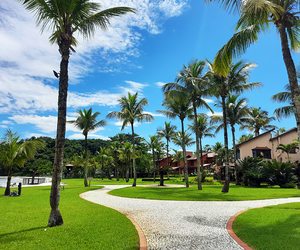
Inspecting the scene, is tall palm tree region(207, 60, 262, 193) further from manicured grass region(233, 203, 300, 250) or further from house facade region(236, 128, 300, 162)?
house facade region(236, 128, 300, 162)

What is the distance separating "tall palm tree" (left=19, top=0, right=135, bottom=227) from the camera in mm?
6355

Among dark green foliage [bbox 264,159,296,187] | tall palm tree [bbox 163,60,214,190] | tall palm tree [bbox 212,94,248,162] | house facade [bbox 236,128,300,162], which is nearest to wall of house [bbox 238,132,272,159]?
house facade [bbox 236,128,300,162]

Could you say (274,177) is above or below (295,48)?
below

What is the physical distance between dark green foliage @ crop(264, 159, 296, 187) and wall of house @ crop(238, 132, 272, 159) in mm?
11327

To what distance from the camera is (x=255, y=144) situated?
3117 centimetres

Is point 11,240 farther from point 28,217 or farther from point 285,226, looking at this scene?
point 285,226

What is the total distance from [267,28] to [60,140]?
9.01 m

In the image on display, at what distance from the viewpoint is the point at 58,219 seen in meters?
6.19

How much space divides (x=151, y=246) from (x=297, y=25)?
29.2 ft

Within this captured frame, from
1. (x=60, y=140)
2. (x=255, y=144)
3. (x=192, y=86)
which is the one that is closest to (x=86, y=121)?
(x=192, y=86)

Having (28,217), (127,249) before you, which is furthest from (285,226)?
(28,217)

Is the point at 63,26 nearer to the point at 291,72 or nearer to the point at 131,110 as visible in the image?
the point at 291,72

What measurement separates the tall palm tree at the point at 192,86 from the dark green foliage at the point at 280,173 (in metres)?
7.76

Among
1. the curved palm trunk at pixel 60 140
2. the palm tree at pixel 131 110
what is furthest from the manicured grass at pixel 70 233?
the palm tree at pixel 131 110
